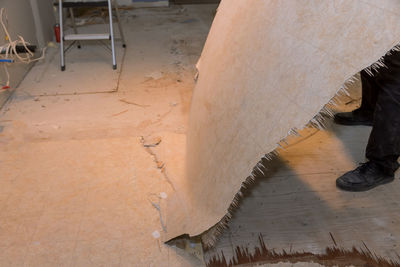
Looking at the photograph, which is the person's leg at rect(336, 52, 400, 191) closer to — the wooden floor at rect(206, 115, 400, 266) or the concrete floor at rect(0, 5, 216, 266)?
the wooden floor at rect(206, 115, 400, 266)

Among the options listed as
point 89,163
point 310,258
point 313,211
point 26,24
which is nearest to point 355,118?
point 313,211

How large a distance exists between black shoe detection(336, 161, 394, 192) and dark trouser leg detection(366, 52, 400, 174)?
3cm

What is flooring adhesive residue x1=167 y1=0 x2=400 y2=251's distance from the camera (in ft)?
2.53

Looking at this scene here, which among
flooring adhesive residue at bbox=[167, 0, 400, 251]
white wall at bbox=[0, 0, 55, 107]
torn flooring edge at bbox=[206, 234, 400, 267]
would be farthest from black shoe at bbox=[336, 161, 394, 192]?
white wall at bbox=[0, 0, 55, 107]

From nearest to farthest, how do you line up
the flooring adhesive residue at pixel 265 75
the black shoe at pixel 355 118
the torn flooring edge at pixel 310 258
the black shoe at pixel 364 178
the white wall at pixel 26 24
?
the flooring adhesive residue at pixel 265 75 → the torn flooring edge at pixel 310 258 → the black shoe at pixel 364 178 → the black shoe at pixel 355 118 → the white wall at pixel 26 24

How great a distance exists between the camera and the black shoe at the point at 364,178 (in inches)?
61.2

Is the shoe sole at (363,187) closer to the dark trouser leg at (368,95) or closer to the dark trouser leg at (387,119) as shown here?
the dark trouser leg at (387,119)

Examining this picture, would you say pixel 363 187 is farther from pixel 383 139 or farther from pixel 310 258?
pixel 310 258

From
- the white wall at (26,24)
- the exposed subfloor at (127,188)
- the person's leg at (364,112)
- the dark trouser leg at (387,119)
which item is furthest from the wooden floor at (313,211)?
the white wall at (26,24)

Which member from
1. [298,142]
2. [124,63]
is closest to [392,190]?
[298,142]

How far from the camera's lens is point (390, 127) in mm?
1390

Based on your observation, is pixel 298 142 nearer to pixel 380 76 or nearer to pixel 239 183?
pixel 380 76

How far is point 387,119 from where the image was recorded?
1.38 meters

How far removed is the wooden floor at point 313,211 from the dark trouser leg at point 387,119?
0.56ft
